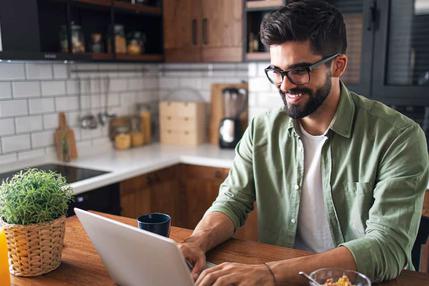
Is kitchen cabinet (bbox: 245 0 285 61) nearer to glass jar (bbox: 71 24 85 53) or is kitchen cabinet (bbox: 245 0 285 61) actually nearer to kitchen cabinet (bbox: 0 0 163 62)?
kitchen cabinet (bbox: 0 0 163 62)

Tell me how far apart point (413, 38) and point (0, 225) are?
2146mm

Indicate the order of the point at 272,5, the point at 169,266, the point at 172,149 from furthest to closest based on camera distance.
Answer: the point at 172,149 < the point at 272,5 < the point at 169,266

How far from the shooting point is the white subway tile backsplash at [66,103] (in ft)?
9.07

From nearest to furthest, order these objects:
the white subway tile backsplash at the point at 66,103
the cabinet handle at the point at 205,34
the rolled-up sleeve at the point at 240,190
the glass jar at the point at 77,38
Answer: the rolled-up sleeve at the point at 240,190 → the glass jar at the point at 77,38 → the white subway tile backsplash at the point at 66,103 → the cabinet handle at the point at 205,34

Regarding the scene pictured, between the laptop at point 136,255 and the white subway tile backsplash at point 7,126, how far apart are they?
1663mm

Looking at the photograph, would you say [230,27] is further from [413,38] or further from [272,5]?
[413,38]

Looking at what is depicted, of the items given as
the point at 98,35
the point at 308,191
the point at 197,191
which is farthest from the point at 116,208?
the point at 308,191

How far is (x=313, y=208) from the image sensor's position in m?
1.49

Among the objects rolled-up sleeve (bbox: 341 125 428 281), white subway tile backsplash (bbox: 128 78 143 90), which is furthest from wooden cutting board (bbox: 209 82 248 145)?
rolled-up sleeve (bbox: 341 125 428 281)

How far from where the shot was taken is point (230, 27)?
2920mm

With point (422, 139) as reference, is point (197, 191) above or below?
below

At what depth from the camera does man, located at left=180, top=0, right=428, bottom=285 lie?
1.14 meters

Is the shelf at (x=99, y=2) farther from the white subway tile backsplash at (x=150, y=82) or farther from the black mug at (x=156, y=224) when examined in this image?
the black mug at (x=156, y=224)

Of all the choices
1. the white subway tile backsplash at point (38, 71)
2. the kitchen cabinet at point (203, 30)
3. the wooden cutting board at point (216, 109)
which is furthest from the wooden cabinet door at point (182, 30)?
the white subway tile backsplash at point (38, 71)
